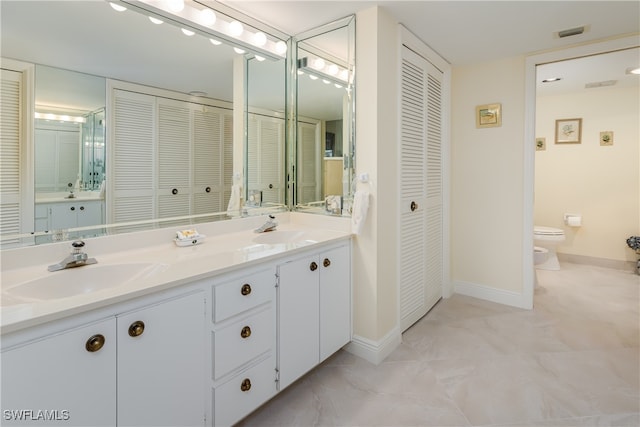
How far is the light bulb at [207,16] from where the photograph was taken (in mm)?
1926

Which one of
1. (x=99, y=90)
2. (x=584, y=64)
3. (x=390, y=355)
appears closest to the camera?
(x=99, y=90)

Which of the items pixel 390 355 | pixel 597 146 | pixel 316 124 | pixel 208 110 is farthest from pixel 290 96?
pixel 597 146

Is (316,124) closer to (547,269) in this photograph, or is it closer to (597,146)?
(547,269)

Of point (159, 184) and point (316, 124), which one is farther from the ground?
point (316, 124)

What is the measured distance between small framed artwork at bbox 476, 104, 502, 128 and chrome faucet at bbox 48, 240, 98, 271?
317cm

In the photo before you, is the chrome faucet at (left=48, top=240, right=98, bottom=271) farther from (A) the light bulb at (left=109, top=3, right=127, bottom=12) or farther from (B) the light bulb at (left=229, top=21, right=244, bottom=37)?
(B) the light bulb at (left=229, top=21, right=244, bottom=37)

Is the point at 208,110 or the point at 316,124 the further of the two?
the point at 316,124

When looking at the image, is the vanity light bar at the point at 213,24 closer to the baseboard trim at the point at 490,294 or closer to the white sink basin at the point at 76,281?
the white sink basin at the point at 76,281

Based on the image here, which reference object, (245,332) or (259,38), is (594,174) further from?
(245,332)

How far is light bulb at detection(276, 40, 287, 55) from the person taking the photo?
2418 millimetres

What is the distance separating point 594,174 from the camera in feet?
13.9

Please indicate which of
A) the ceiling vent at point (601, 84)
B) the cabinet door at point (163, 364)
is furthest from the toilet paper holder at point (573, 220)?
the cabinet door at point (163, 364)

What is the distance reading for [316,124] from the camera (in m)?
2.47

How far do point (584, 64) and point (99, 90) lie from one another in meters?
3.90
